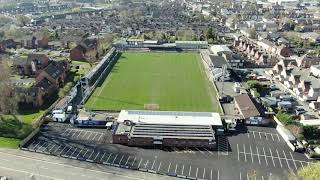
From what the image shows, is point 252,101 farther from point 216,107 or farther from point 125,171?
point 125,171

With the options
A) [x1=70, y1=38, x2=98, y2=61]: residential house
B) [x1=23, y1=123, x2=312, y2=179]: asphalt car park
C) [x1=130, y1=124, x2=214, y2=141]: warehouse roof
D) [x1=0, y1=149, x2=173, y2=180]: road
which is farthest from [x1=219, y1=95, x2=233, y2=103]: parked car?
[x1=70, y1=38, x2=98, y2=61]: residential house

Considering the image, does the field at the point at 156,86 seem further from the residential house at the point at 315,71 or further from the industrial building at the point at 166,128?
the residential house at the point at 315,71

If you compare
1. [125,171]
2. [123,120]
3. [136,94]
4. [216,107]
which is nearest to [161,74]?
[136,94]

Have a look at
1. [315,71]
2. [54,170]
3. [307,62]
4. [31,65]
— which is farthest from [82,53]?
[307,62]

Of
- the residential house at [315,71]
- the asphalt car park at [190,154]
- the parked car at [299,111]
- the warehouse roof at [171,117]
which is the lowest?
the asphalt car park at [190,154]

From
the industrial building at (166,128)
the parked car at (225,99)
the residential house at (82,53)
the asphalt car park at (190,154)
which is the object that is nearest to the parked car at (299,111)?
the asphalt car park at (190,154)
